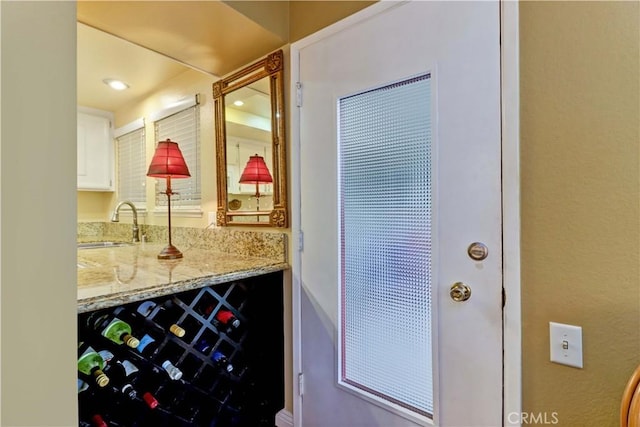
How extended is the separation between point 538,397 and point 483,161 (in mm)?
744

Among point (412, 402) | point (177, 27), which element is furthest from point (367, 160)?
point (177, 27)

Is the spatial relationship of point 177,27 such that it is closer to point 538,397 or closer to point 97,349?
→ point 97,349

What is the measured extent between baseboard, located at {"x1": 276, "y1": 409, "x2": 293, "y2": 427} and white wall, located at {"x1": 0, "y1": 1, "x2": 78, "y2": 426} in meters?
1.26

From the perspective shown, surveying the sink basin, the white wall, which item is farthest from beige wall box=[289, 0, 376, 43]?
the sink basin

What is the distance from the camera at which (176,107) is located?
232cm

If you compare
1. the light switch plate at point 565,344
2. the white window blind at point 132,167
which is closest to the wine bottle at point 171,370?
the light switch plate at point 565,344

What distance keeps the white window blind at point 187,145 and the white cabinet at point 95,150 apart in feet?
3.66

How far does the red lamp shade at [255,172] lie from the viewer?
66.6 inches

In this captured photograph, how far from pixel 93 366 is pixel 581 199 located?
158 centimetres

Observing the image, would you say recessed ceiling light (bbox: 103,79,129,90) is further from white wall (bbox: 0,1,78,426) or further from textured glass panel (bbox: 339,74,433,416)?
white wall (bbox: 0,1,78,426)

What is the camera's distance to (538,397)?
0.95 metres

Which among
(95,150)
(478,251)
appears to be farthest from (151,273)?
(95,150)

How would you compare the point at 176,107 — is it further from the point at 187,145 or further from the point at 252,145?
the point at 252,145

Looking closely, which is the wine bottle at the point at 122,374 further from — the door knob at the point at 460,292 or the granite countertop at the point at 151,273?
the door knob at the point at 460,292
